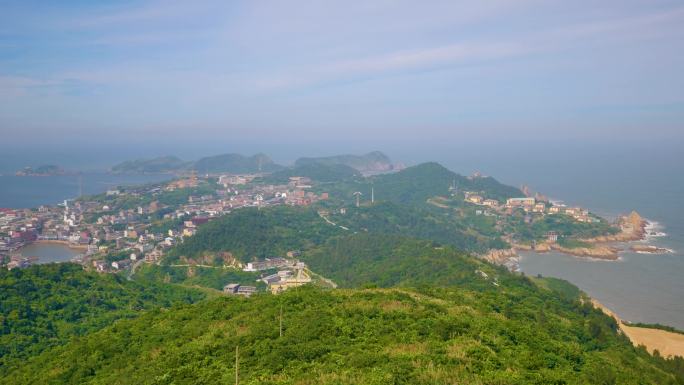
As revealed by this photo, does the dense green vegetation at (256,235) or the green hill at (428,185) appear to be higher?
the green hill at (428,185)

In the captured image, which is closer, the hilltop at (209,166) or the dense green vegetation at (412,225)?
the dense green vegetation at (412,225)

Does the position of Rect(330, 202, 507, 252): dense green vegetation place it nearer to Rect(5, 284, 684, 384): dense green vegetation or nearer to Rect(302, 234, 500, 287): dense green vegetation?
Rect(302, 234, 500, 287): dense green vegetation

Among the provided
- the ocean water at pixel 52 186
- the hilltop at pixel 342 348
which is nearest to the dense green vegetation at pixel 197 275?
the hilltop at pixel 342 348

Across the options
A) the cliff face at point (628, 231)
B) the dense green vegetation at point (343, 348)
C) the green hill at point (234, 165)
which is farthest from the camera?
the green hill at point (234, 165)

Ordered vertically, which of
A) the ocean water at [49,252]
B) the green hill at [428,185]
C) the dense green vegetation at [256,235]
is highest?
the green hill at [428,185]

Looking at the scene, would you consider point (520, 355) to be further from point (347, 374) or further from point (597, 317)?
point (597, 317)

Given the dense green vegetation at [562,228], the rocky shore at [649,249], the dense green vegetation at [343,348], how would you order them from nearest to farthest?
the dense green vegetation at [343,348] < the rocky shore at [649,249] < the dense green vegetation at [562,228]

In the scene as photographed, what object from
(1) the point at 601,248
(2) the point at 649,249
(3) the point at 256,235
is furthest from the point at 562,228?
(3) the point at 256,235

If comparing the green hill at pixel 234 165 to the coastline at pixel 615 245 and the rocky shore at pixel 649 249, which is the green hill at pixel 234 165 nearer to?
the coastline at pixel 615 245
